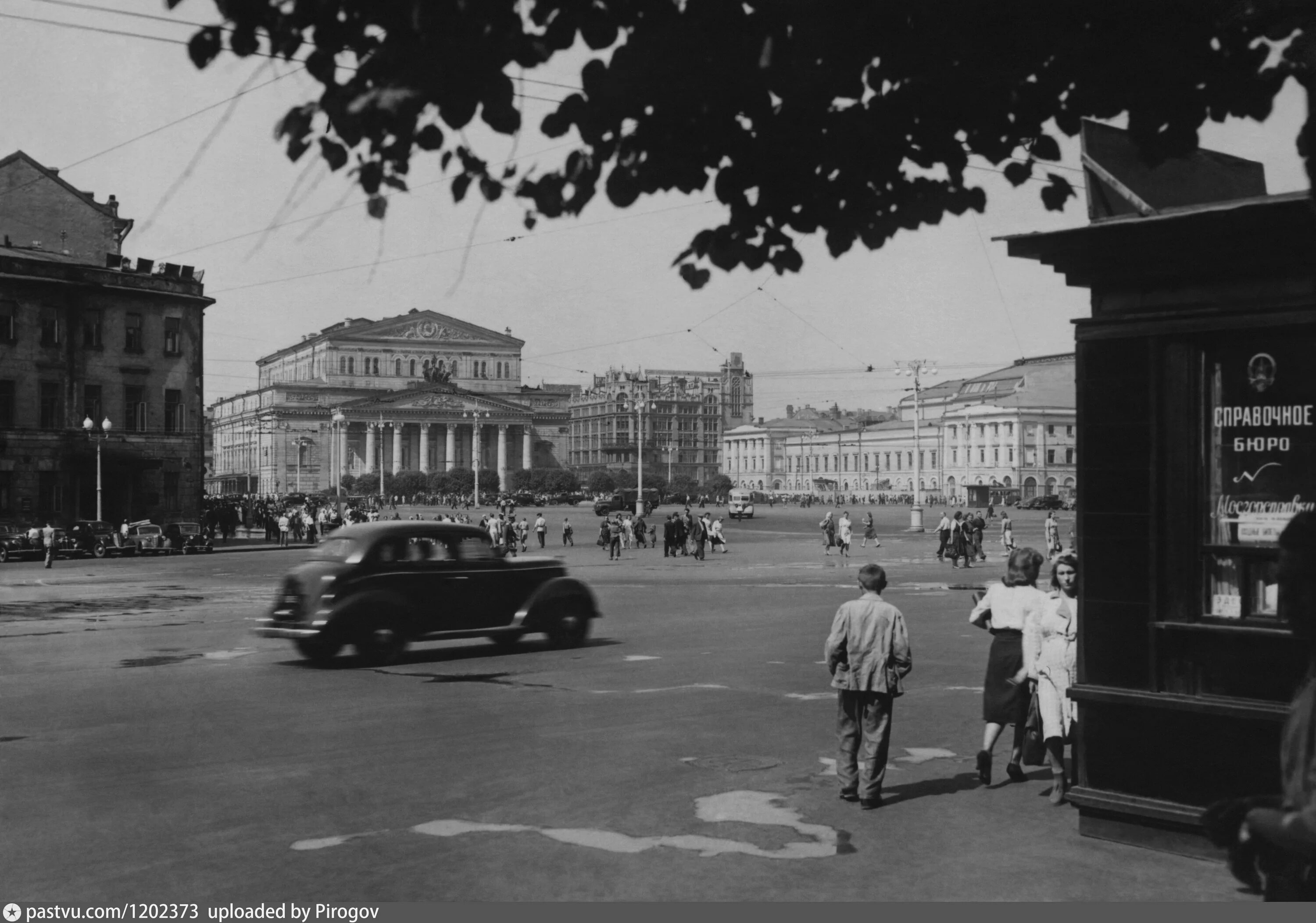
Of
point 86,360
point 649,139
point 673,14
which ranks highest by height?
point 86,360

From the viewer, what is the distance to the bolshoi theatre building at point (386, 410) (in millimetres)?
47188

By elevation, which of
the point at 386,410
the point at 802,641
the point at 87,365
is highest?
the point at 386,410

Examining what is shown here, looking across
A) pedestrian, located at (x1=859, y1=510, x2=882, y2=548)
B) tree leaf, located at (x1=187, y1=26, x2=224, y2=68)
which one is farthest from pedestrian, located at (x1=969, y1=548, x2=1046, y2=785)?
pedestrian, located at (x1=859, y1=510, x2=882, y2=548)

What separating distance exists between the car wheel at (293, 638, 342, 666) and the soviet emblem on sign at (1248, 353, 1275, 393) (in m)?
11.4

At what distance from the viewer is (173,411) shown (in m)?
61.3

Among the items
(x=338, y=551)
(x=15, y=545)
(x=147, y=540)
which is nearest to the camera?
(x=338, y=551)

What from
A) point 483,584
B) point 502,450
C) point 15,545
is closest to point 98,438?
point 15,545

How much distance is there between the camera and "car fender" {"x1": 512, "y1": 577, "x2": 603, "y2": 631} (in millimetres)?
17906

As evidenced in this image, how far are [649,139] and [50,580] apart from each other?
3432cm

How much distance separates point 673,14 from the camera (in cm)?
471

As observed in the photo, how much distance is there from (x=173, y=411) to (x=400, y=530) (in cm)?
4842

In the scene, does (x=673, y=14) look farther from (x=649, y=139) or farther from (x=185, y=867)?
(x=185, y=867)

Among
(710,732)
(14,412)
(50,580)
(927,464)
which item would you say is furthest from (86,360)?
(927,464)

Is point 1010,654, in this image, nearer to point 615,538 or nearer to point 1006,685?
point 1006,685
